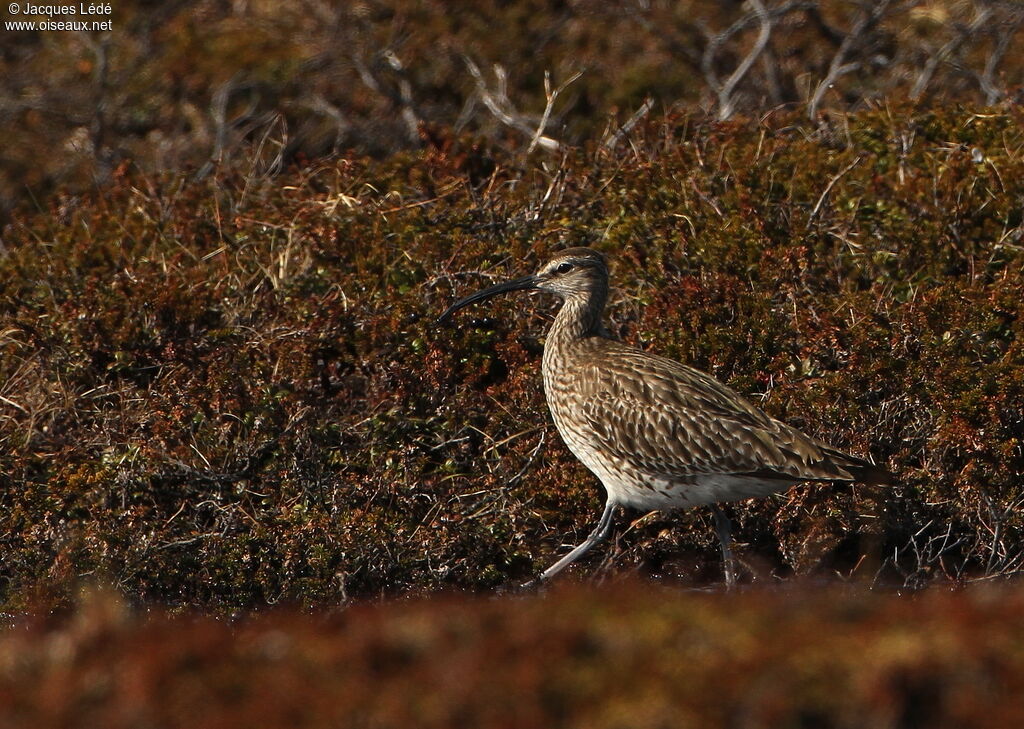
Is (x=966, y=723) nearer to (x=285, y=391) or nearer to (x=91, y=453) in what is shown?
(x=285, y=391)

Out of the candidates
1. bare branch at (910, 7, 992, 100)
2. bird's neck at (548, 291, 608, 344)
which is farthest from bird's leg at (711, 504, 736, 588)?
bare branch at (910, 7, 992, 100)

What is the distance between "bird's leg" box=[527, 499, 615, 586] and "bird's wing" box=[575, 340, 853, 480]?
0.34 m

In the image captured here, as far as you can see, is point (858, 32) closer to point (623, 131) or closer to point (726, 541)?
point (623, 131)

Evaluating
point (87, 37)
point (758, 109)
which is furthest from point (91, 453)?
point (87, 37)

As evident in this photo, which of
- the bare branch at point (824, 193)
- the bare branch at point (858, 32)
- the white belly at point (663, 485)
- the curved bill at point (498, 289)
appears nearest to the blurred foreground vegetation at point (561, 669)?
the white belly at point (663, 485)

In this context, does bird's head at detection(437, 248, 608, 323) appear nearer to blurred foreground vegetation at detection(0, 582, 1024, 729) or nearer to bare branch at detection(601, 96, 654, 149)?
bare branch at detection(601, 96, 654, 149)

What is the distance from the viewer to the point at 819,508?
26.8ft

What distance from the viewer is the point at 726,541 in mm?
7891

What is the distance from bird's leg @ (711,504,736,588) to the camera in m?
7.79

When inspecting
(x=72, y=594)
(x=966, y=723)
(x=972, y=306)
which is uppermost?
(x=966, y=723)

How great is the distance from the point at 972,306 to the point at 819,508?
1.49 m

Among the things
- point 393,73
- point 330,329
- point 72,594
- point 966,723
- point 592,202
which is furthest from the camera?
point 393,73

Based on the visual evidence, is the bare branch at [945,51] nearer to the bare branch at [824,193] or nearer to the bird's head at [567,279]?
the bare branch at [824,193]

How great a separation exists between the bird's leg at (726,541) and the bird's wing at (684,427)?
42 centimetres
